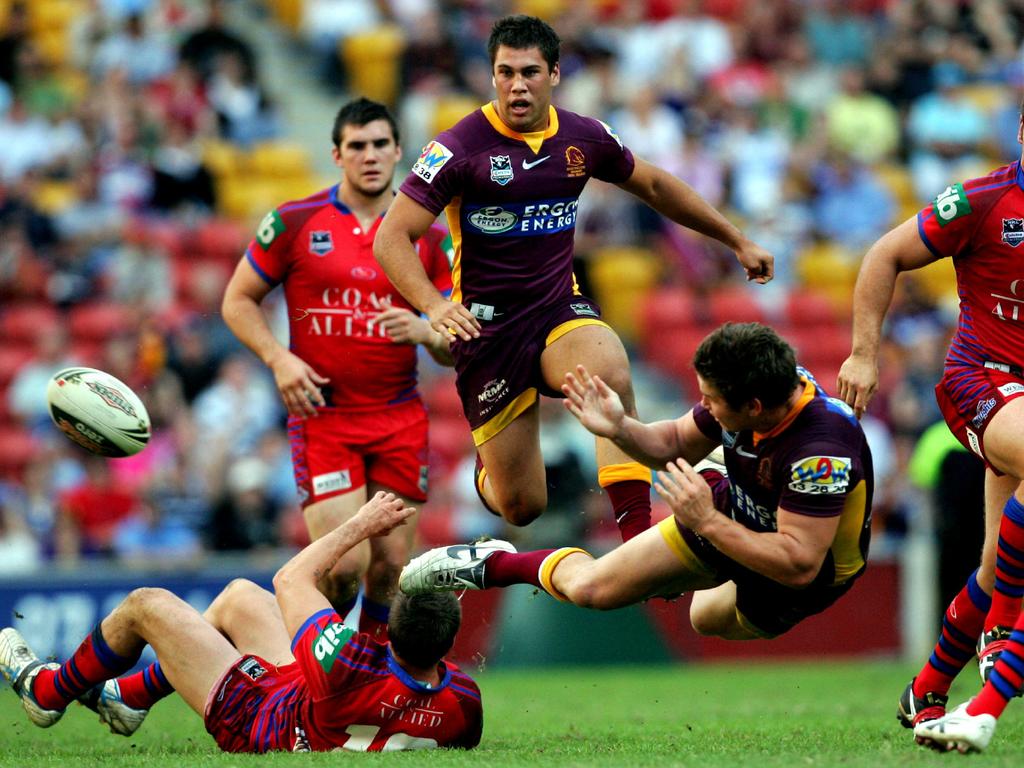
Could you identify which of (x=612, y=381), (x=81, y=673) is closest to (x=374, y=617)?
(x=81, y=673)

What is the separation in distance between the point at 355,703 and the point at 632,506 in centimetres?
199

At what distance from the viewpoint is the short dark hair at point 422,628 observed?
281 inches

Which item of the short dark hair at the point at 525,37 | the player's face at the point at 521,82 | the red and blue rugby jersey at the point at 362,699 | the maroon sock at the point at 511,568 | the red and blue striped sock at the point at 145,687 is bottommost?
the red and blue striped sock at the point at 145,687

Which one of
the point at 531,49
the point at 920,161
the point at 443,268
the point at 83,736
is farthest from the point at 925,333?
the point at 83,736

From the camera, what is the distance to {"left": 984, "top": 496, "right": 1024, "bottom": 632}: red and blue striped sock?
7574 millimetres

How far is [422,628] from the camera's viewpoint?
23.4 feet

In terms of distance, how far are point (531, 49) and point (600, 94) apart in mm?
9467

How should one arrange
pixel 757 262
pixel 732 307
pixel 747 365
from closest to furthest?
pixel 747 365
pixel 757 262
pixel 732 307

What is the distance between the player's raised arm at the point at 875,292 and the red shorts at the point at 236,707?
2.86 meters

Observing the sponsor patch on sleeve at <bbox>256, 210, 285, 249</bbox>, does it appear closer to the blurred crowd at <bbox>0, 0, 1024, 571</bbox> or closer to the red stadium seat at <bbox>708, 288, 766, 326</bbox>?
the blurred crowd at <bbox>0, 0, 1024, 571</bbox>

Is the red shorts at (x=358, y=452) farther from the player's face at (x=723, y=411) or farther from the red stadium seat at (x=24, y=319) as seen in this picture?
the red stadium seat at (x=24, y=319)

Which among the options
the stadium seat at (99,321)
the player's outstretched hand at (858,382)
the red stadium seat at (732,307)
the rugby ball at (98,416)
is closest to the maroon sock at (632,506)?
the player's outstretched hand at (858,382)

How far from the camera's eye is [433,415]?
51.0 ft

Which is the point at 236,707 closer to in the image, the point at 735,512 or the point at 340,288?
the point at 735,512
